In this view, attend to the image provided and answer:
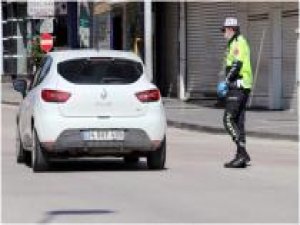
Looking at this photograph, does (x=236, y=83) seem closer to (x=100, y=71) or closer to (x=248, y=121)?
(x=100, y=71)

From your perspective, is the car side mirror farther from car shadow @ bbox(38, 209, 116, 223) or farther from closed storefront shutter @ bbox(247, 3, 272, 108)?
closed storefront shutter @ bbox(247, 3, 272, 108)

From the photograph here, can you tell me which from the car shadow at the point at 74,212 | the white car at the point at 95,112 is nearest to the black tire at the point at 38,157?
the white car at the point at 95,112

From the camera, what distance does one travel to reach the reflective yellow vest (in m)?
14.2

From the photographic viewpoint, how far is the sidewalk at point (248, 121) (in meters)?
20.4

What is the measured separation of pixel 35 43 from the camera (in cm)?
4747

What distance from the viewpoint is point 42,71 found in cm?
1437

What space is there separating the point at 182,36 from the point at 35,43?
48.1ft

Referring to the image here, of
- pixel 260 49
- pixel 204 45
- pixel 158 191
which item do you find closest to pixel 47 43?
pixel 204 45

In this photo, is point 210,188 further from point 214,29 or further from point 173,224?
point 214,29

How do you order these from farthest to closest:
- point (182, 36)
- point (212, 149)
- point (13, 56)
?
point (13, 56) < point (182, 36) < point (212, 149)

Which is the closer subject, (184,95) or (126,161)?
(126,161)

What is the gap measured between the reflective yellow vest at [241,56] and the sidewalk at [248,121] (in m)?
5.17

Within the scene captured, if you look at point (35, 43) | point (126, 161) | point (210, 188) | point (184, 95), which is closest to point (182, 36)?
point (184, 95)

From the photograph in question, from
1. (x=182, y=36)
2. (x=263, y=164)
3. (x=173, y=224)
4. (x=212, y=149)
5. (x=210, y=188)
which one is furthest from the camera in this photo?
(x=182, y=36)
